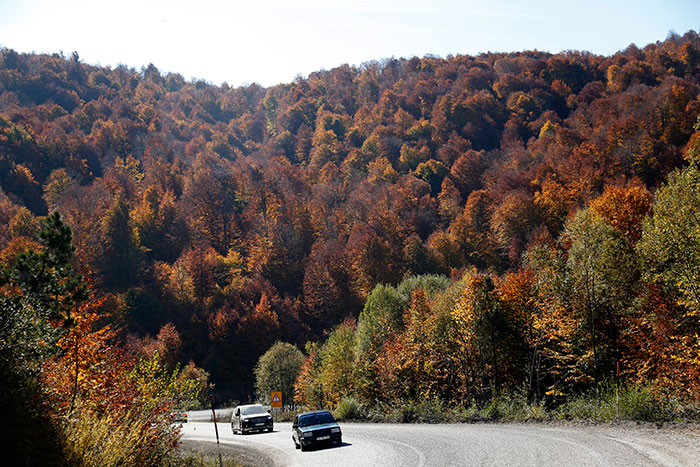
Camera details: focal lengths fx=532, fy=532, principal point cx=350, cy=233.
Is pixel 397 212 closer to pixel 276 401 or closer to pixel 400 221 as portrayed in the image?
pixel 400 221

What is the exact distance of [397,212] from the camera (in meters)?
106

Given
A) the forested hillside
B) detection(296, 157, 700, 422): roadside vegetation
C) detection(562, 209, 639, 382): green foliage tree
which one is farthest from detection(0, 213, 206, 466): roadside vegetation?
detection(562, 209, 639, 382): green foliage tree

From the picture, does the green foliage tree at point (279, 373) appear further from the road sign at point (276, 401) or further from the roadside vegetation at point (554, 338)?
the road sign at point (276, 401)

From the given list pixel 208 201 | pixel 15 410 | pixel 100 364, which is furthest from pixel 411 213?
pixel 15 410

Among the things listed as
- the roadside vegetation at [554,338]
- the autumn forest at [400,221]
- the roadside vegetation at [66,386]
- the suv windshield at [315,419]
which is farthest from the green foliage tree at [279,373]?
the roadside vegetation at [66,386]

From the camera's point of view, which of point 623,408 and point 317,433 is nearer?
point 623,408

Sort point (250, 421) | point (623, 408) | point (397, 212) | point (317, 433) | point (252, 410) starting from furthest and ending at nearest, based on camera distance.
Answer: point (397, 212) < point (252, 410) < point (250, 421) < point (317, 433) < point (623, 408)

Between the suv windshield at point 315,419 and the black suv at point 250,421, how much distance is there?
428 inches

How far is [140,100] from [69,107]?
86.5ft

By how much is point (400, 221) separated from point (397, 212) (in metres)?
3.19

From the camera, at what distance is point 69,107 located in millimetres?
165375

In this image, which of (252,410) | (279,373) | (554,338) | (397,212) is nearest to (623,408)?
(554,338)

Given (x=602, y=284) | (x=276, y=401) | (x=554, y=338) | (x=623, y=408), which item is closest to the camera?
(x=623, y=408)

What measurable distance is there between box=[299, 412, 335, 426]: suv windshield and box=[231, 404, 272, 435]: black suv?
428 inches
